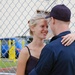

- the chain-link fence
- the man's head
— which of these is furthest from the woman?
the chain-link fence

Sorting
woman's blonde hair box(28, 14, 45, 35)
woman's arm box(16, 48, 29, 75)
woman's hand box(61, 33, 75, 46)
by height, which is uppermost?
woman's blonde hair box(28, 14, 45, 35)

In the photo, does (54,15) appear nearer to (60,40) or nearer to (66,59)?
(60,40)

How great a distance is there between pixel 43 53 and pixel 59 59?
0.11 meters

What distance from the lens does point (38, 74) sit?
1688 millimetres

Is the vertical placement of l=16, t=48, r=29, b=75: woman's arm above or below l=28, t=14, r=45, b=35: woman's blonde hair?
below

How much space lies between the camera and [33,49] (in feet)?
7.52

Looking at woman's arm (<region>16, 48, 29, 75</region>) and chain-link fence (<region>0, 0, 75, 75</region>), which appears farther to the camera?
chain-link fence (<region>0, 0, 75, 75</region>)

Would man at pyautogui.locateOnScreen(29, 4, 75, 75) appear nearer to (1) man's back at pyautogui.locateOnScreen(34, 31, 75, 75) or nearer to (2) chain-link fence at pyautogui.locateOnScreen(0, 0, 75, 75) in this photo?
(1) man's back at pyautogui.locateOnScreen(34, 31, 75, 75)

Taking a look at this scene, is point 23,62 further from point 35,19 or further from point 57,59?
point 57,59

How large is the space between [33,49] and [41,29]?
0.61 ft

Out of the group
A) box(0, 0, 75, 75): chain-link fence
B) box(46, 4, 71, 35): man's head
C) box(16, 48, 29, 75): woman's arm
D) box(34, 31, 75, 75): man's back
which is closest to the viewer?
box(34, 31, 75, 75): man's back

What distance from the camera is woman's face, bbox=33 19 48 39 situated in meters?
2.26

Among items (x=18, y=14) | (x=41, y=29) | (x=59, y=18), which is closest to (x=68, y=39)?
(x=59, y=18)

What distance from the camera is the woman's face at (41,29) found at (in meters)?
2.26
